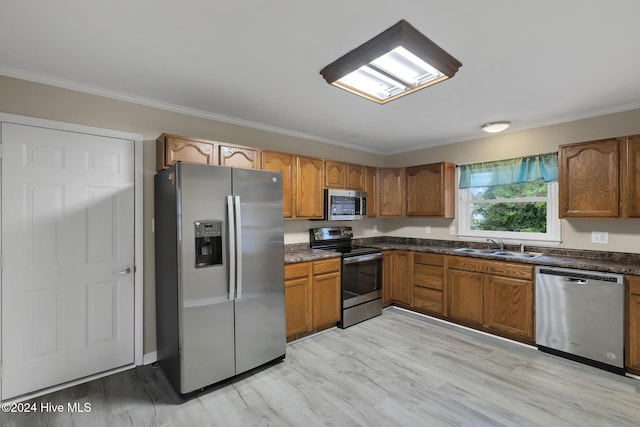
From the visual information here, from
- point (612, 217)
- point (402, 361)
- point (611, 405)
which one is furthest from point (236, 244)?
point (612, 217)

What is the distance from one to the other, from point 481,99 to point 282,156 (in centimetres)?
215

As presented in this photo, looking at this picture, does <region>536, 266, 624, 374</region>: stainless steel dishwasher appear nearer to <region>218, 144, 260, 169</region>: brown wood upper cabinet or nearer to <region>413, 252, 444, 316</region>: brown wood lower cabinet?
<region>413, 252, 444, 316</region>: brown wood lower cabinet

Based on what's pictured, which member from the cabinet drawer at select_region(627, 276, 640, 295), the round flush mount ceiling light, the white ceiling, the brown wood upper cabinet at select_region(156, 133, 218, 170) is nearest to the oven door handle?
the white ceiling

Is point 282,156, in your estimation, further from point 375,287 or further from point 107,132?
point 375,287

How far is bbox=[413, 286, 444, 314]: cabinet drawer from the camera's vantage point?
3.78 m

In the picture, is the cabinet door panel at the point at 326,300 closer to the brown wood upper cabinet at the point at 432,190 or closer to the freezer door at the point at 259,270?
the freezer door at the point at 259,270

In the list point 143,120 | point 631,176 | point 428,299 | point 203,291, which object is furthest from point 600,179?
point 143,120

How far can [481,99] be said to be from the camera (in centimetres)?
275

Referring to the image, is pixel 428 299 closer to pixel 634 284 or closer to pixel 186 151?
pixel 634 284

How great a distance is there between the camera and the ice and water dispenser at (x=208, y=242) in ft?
7.49

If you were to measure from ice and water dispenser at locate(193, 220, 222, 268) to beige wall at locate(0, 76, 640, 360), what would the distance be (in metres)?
0.80

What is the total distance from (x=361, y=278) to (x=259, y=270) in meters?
1.66

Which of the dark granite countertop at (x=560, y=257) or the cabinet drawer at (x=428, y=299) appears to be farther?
the cabinet drawer at (x=428, y=299)

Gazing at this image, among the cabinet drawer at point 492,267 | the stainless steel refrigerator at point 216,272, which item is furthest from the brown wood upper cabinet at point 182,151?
the cabinet drawer at point 492,267
